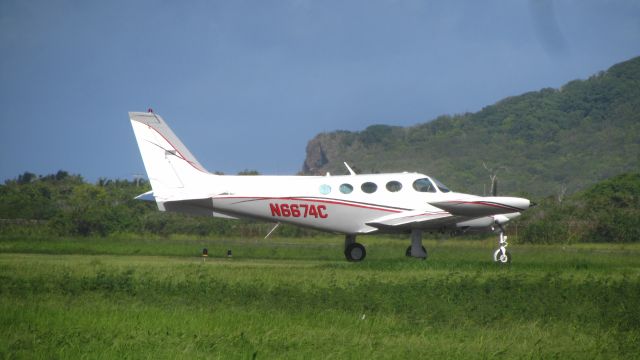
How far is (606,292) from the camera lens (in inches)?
679

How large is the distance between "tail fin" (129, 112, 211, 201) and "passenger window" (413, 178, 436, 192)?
6.12m

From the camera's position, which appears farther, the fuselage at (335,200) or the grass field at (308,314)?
the fuselage at (335,200)

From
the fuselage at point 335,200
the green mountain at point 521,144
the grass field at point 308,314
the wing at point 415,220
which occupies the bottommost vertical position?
the grass field at point 308,314

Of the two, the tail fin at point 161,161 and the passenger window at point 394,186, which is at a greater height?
the tail fin at point 161,161

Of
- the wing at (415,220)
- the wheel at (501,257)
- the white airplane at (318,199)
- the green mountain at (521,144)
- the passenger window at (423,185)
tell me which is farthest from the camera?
the green mountain at (521,144)

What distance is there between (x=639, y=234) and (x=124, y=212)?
27.0 m

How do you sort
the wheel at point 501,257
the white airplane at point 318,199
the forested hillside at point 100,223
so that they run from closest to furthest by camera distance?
the wheel at point 501,257 → the white airplane at point 318,199 → the forested hillside at point 100,223

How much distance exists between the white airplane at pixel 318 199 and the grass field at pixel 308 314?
4.44 meters

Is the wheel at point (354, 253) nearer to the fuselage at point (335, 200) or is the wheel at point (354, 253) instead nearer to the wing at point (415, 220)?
the fuselage at point (335, 200)

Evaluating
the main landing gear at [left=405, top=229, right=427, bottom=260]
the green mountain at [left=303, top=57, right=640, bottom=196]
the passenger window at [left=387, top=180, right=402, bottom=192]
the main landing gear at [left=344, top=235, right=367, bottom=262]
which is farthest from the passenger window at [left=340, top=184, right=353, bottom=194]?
the green mountain at [left=303, top=57, right=640, bottom=196]

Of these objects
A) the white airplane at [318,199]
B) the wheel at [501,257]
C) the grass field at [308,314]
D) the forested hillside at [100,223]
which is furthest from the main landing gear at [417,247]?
the forested hillside at [100,223]

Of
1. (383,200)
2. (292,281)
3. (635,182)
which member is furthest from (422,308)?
(635,182)

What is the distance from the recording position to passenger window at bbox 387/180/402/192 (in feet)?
91.1

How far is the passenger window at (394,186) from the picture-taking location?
91.1ft
